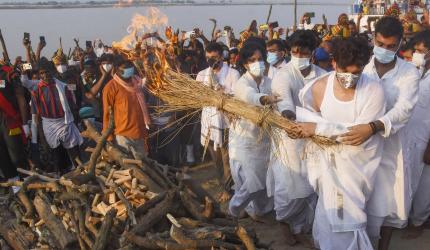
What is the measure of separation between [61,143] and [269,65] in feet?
11.4

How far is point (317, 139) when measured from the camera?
4.09 meters

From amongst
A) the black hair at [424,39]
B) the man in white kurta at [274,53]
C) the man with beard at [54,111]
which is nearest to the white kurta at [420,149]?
the black hair at [424,39]

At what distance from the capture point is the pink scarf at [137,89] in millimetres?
6559

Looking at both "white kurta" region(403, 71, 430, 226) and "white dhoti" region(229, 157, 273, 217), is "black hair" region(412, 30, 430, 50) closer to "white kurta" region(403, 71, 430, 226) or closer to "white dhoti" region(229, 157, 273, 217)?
"white kurta" region(403, 71, 430, 226)

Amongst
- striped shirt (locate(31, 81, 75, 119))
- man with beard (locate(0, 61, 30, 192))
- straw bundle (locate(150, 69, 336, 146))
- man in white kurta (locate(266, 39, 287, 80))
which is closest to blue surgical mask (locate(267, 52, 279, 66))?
man in white kurta (locate(266, 39, 287, 80))

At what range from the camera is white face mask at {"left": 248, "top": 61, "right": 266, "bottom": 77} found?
548 cm

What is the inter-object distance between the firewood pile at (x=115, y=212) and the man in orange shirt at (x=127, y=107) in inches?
64.9

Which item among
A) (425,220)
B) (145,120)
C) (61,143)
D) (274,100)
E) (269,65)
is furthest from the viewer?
(61,143)

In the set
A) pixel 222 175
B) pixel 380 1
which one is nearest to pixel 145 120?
pixel 222 175

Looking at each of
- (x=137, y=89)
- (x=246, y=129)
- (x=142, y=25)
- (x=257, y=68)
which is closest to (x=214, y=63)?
(x=137, y=89)

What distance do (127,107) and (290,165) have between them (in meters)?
2.52

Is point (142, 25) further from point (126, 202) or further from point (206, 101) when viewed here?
point (126, 202)

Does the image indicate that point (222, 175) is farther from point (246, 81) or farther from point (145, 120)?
point (246, 81)

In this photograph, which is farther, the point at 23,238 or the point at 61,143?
the point at 61,143
